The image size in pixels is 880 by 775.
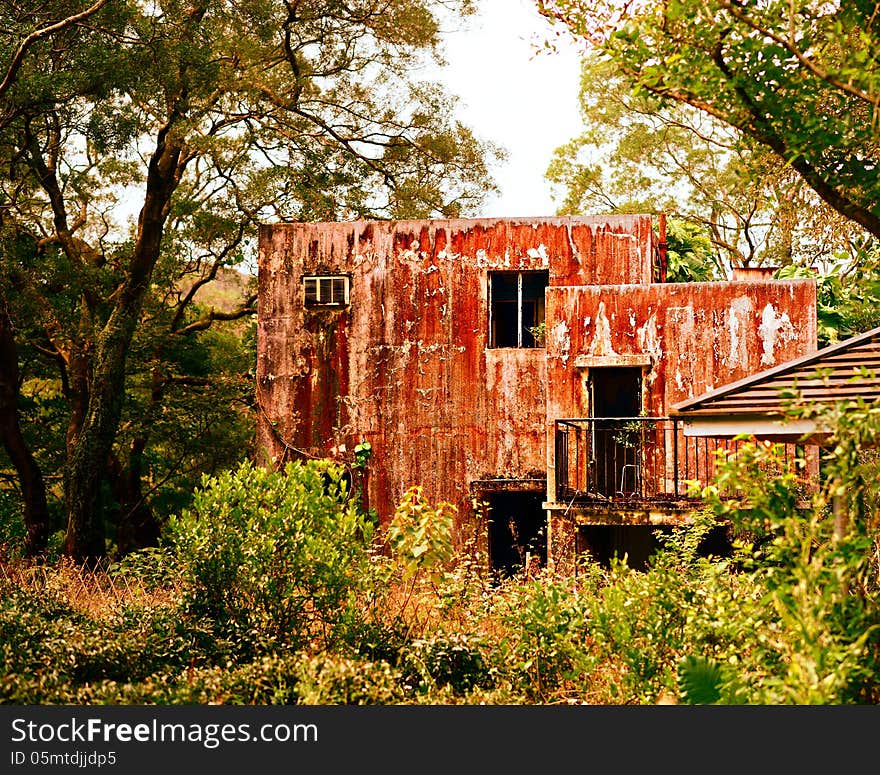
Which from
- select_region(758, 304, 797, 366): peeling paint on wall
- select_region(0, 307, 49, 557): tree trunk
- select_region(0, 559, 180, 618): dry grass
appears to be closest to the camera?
select_region(0, 559, 180, 618): dry grass

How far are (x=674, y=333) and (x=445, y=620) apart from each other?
7.53 m

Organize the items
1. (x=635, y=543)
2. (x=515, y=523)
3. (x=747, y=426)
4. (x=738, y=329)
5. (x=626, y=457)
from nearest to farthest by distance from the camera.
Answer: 1. (x=747, y=426)
2. (x=738, y=329)
3. (x=626, y=457)
4. (x=635, y=543)
5. (x=515, y=523)

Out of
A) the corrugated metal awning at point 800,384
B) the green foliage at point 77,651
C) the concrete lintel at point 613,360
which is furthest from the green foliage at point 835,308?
the green foliage at point 77,651

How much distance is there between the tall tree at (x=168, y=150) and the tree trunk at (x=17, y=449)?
0.88 m

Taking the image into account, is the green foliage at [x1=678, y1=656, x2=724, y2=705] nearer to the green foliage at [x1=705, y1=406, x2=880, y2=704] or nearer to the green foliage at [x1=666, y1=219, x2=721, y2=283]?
the green foliage at [x1=705, y1=406, x2=880, y2=704]

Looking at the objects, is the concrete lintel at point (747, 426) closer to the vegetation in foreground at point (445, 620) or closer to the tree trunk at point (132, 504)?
the vegetation in foreground at point (445, 620)

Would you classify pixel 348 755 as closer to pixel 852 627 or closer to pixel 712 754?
pixel 712 754

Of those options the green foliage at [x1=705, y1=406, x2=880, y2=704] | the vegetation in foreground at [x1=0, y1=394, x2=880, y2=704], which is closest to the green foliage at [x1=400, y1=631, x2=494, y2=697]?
the vegetation in foreground at [x1=0, y1=394, x2=880, y2=704]

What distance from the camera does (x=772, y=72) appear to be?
11.0 metres

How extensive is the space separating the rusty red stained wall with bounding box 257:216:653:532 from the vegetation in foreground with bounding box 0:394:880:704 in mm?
6392

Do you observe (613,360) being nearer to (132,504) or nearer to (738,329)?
(738,329)

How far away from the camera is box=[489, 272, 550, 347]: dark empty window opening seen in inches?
762

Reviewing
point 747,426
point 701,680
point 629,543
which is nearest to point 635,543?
point 629,543

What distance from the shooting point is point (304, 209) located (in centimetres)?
2427
